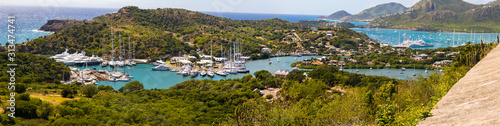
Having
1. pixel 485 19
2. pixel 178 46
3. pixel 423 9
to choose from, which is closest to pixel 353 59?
pixel 178 46

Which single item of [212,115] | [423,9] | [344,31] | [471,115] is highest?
[423,9]

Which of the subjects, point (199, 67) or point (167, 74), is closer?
point (167, 74)

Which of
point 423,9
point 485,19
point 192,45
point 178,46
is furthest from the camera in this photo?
point 423,9

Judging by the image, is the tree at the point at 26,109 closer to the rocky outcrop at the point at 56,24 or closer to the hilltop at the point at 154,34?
the hilltop at the point at 154,34

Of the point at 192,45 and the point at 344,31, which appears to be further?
the point at 344,31

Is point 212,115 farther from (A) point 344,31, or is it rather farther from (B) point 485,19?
(B) point 485,19

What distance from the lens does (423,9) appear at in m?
139

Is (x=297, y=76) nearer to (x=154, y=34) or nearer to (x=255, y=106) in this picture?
(x=255, y=106)

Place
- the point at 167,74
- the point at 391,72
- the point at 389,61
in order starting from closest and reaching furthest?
1. the point at 167,74
2. the point at 391,72
3. the point at 389,61

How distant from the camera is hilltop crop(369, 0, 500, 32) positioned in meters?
110

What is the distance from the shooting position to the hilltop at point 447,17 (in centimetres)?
10956

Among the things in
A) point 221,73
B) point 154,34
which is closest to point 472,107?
point 221,73

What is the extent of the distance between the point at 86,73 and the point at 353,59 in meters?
42.1

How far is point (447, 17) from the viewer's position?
120m
